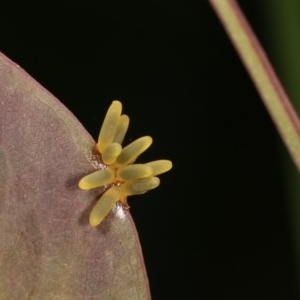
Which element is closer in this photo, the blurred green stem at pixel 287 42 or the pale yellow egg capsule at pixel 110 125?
the pale yellow egg capsule at pixel 110 125

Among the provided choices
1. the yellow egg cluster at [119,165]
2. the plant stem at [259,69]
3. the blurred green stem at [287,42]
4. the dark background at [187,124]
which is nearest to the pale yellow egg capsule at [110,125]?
the yellow egg cluster at [119,165]

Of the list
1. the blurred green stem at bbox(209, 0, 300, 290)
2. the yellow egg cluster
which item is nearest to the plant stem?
the blurred green stem at bbox(209, 0, 300, 290)

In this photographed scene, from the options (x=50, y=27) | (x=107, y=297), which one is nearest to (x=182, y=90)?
(x=50, y=27)

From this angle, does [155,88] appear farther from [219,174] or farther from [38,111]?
[38,111]

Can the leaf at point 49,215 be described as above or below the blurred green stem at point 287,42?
below

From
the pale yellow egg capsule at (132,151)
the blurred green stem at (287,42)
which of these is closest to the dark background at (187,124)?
the blurred green stem at (287,42)

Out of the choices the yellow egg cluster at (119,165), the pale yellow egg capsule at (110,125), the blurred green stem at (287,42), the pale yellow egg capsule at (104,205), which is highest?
the blurred green stem at (287,42)

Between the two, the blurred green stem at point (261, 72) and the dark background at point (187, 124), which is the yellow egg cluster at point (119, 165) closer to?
the blurred green stem at point (261, 72)
